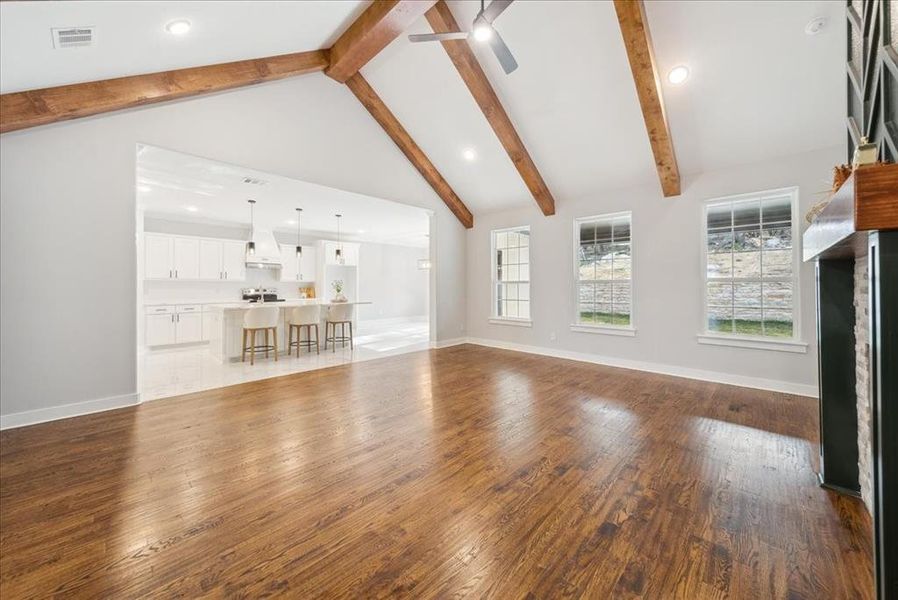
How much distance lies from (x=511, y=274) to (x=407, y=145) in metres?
3.01

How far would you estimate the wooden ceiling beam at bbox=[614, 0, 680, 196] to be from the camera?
3.06 m

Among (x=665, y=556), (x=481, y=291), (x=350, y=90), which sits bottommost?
(x=665, y=556)

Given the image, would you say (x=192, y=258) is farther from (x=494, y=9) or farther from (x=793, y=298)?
(x=793, y=298)

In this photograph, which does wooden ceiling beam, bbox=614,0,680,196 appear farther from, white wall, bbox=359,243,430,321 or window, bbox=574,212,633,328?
white wall, bbox=359,243,430,321

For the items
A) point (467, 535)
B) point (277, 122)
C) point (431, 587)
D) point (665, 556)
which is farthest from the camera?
point (277, 122)

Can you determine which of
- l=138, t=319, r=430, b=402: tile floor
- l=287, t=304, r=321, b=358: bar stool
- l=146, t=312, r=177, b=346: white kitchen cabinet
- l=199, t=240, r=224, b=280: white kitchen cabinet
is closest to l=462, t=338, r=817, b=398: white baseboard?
l=138, t=319, r=430, b=402: tile floor

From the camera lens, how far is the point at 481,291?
7.24 m

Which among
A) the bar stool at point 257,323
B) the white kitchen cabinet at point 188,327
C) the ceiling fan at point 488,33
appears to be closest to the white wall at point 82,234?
the bar stool at point 257,323

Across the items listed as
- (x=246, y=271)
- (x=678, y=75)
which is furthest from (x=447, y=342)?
(x=678, y=75)

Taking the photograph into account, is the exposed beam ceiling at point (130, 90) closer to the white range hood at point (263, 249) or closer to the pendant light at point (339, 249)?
the white range hood at point (263, 249)

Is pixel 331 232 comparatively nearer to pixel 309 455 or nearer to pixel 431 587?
pixel 309 455

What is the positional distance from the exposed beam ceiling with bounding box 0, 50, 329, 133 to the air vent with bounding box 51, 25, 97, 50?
59 cm

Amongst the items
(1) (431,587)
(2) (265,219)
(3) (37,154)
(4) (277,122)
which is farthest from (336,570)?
(2) (265,219)

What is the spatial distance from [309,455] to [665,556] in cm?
222
